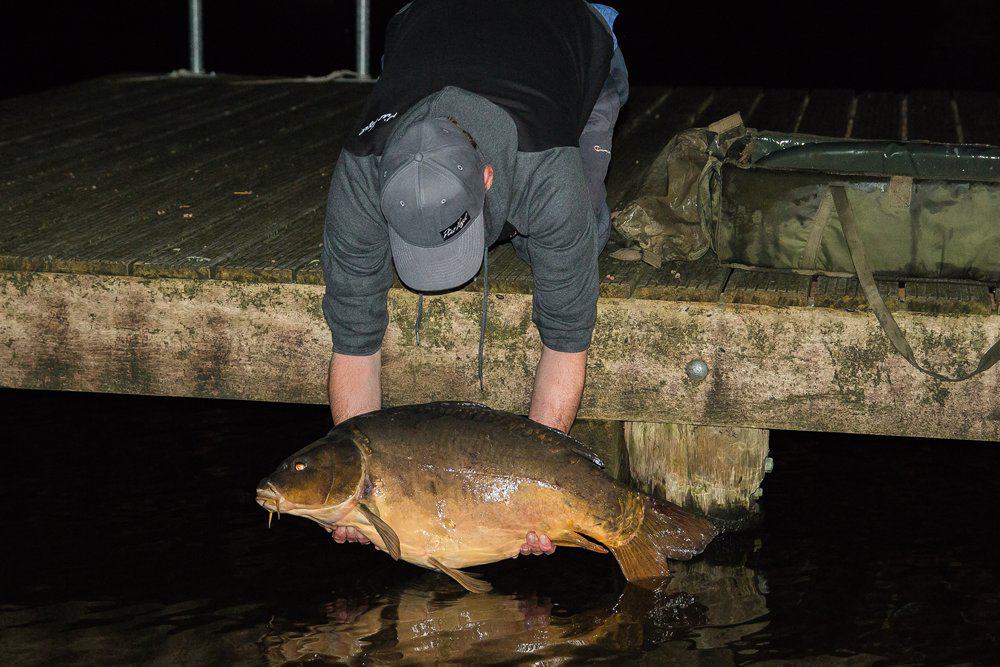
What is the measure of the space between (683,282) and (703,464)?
0.80 m

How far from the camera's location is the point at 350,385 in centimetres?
415

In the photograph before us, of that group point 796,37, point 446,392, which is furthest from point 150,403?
point 796,37

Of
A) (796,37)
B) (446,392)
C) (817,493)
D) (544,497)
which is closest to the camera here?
(544,497)

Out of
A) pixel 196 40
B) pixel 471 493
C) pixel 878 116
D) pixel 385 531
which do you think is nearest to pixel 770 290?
pixel 471 493

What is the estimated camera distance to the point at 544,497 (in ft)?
12.4

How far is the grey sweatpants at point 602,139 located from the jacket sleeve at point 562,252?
0.51m

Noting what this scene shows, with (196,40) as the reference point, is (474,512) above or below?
below

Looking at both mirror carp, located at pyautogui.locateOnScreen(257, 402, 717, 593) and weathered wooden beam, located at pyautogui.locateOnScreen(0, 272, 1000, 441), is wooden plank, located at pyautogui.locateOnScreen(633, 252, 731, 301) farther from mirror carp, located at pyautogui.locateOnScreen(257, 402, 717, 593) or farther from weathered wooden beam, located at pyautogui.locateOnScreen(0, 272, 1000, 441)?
mirror carp, located at pyautogui.locateOnScreen(257, 402, 717, 593)

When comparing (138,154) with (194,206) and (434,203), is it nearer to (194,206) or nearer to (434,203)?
(194,206)

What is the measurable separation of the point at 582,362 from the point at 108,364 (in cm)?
175

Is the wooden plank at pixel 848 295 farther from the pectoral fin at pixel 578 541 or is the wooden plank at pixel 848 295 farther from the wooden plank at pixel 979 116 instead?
the wooden plank at pixel 979 116

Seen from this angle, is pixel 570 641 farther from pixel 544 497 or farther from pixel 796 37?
pixel 796 37

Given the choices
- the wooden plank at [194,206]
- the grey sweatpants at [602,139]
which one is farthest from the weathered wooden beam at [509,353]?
the grey sweatpants at [602,139]

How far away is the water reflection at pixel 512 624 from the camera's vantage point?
13.4 feet
